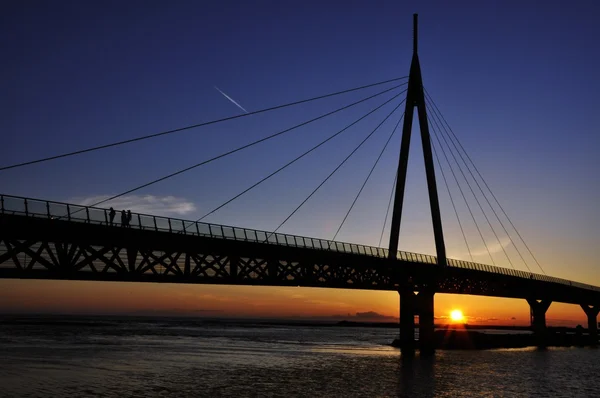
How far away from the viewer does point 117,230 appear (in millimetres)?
37469

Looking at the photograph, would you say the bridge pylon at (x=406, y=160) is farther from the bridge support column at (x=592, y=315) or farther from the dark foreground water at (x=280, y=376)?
the bridge support column at (x=592, y=315)

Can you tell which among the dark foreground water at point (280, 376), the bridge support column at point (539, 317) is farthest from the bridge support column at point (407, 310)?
the bridge support column at point (539, 317)

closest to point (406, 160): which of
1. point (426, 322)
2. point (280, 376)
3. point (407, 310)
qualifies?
point (407, 310)

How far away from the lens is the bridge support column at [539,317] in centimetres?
9360

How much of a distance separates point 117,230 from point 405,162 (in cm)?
3438

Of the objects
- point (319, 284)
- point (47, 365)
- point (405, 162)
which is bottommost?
point (47, 365)

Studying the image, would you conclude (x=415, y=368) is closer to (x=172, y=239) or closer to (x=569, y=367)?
(x=569, y=367)

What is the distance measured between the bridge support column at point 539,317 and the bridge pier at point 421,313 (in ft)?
105

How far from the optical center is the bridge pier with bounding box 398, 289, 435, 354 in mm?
67688

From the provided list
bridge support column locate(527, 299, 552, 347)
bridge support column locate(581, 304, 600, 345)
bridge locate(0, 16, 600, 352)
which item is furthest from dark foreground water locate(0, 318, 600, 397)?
bridge support column locate(581, 304, 600, 345)

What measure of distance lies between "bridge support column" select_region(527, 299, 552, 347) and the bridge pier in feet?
105

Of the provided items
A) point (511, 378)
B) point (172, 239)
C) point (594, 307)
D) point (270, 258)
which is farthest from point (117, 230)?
point (594, 307)

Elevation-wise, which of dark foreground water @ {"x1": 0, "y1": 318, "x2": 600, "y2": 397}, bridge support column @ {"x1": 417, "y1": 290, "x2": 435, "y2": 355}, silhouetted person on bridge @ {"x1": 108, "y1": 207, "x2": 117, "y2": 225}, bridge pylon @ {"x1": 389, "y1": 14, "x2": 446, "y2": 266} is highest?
bridge pylon @ {"x1": 389, "y1": 14, "x2": 446, "y2": 266}

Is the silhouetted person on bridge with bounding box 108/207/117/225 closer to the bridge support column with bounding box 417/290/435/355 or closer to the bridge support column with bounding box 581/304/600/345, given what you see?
the bridge support column with bounding box 417/290/435/355
